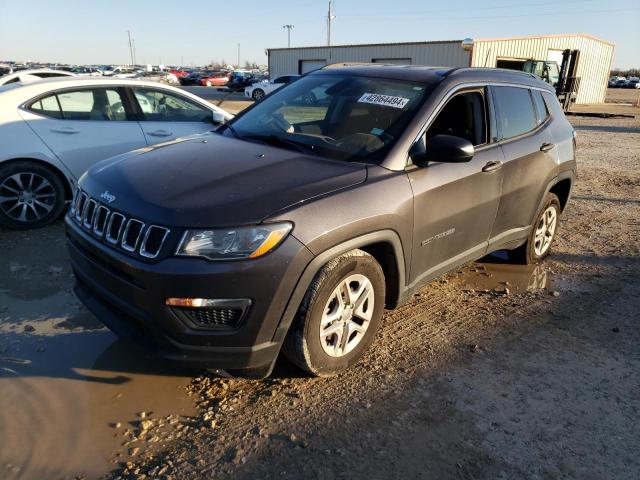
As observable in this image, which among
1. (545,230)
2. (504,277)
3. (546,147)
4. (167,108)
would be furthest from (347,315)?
(167,108)

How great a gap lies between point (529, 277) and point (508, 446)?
263 cm

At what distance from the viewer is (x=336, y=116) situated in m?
3.82

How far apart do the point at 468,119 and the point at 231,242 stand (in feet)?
7.63

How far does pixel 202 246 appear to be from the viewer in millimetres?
2545

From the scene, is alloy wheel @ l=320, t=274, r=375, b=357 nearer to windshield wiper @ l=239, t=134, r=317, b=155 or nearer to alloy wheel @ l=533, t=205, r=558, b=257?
windshield wiper @ l=239, t=134, r=317, b=155

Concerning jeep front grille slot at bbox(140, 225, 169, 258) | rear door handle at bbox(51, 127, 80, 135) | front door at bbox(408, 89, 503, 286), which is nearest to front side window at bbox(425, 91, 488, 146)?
front door at bbox(408, 89, 503, 286)

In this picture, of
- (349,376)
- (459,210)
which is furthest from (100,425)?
(459,210)

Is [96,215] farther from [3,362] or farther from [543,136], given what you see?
[543,136]

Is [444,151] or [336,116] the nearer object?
[444,151]

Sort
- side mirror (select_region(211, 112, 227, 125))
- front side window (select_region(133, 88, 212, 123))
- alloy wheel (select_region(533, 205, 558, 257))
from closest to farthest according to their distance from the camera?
alloy wheel (select_region(533, 205, 558, 257)), side mirror (select_region(211, 112, 227, 125)), front side window (select_region(133, 88, 212, 123))

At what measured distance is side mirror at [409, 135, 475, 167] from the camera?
3.21m

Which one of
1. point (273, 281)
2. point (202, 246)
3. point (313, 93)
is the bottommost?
point (273, 281)

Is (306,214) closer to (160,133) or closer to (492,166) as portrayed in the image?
(492,166)

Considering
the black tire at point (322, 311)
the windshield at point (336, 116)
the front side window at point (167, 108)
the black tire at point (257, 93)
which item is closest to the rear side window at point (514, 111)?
the windshield at point (336, 116)
